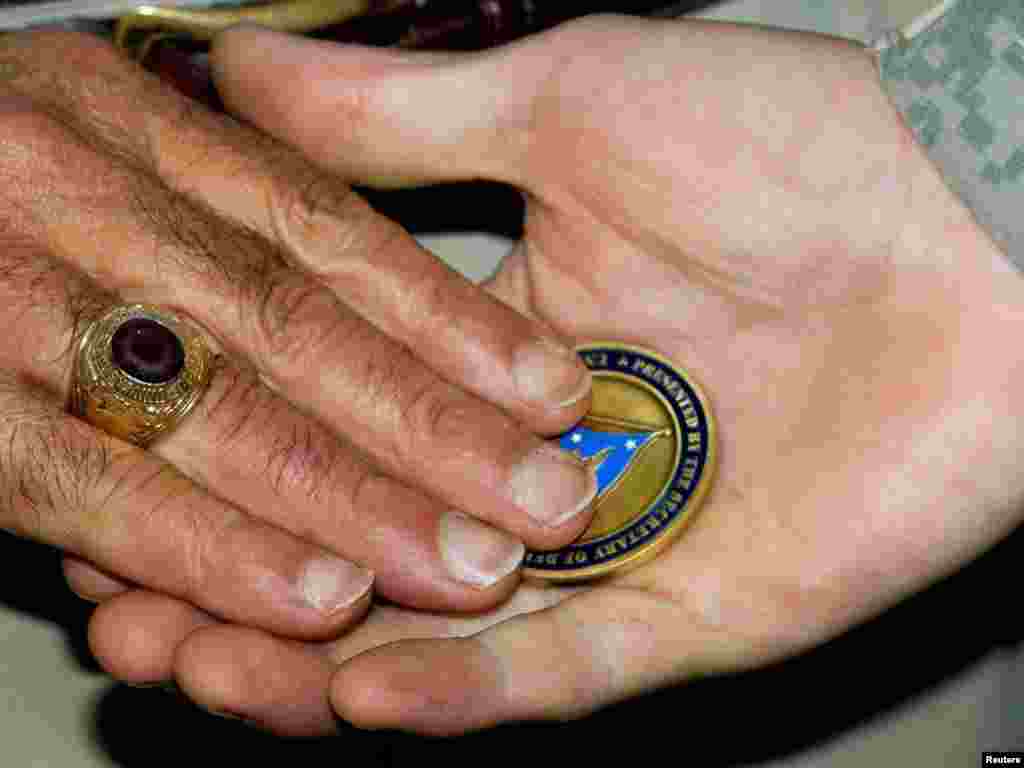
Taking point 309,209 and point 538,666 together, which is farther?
point 309,209

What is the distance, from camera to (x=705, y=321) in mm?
1719

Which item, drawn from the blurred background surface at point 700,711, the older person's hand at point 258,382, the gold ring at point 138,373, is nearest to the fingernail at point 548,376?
the older person's hand at point 258,382

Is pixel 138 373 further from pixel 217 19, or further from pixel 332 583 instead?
pixel 217 19

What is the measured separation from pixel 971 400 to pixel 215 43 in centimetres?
119

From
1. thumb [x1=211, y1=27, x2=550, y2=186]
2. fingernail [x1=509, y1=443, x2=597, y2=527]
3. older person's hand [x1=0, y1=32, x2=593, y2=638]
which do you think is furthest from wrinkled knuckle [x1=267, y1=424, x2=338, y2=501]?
thumb [x1=211, y1=27, x2=550, y2=186]

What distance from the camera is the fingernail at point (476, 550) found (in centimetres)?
139

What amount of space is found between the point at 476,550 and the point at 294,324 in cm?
40

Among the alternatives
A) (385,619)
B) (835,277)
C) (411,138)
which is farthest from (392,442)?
(835,277)

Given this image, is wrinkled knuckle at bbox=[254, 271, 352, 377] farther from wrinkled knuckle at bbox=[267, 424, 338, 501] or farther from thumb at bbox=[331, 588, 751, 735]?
thumb at bbox=[331, 588, 751, 735]

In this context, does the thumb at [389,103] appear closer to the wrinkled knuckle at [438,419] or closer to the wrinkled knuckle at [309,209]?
the wrinkled knuckle at [309,209]

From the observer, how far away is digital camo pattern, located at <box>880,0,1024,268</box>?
5.18 ft

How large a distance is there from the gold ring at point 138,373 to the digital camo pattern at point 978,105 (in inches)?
38.8

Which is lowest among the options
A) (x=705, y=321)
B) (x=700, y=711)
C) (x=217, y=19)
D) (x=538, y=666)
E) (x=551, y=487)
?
(x=700, y=711)

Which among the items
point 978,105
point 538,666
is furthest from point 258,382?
point 978,105
